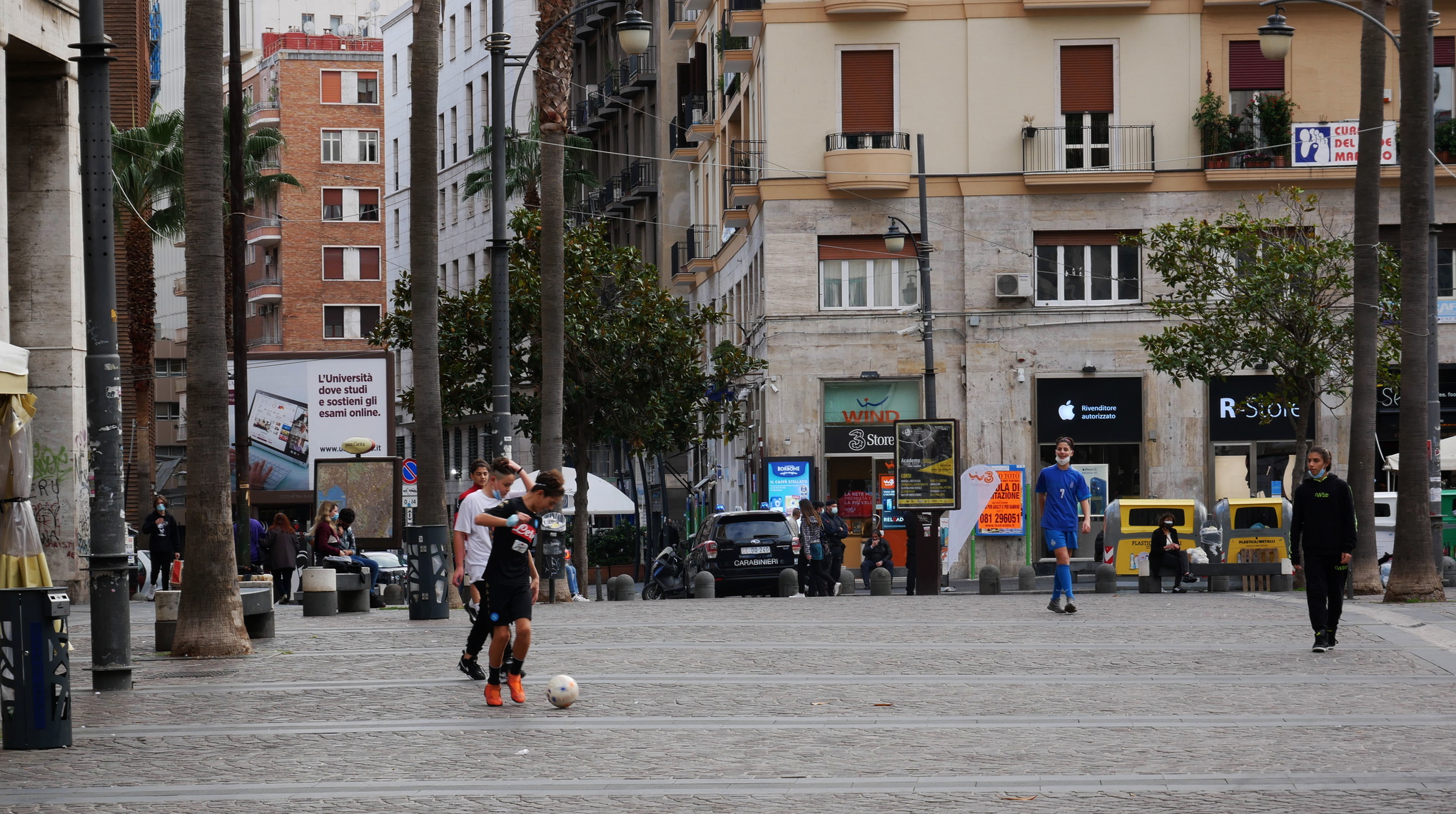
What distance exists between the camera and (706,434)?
43.1 m

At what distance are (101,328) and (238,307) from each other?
2048 centimetres

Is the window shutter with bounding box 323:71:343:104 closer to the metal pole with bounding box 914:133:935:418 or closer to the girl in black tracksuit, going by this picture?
the metal pole with bounding box 914:133:935:418

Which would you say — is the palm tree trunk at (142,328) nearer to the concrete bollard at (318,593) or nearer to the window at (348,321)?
the concrete bollard at (318,593)

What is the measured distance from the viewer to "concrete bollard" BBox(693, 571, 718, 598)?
30344mm

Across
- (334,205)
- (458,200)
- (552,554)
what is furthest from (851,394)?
(334,205)

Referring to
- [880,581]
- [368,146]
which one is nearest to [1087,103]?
[880,581]

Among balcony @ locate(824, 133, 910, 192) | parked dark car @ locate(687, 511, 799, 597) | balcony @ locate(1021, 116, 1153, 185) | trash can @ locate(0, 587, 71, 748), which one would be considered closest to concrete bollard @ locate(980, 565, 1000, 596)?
parked dark car @ locate(687, 511, 799, 597)

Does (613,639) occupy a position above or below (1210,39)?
below

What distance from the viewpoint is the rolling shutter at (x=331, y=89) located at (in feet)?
319

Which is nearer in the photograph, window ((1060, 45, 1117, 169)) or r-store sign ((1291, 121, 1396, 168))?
r-store sign ((1291, 121, 1396, 168))

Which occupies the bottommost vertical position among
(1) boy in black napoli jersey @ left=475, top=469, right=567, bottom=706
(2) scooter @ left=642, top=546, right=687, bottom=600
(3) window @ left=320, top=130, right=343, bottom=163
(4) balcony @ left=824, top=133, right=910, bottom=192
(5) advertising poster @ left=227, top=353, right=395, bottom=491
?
(2) scooter @ left=642, top=546, right=687, bottom=600

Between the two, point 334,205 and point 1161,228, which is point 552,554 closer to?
point 1161,228

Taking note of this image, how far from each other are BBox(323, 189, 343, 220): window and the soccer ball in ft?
283

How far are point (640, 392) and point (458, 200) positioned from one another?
1852 inches
